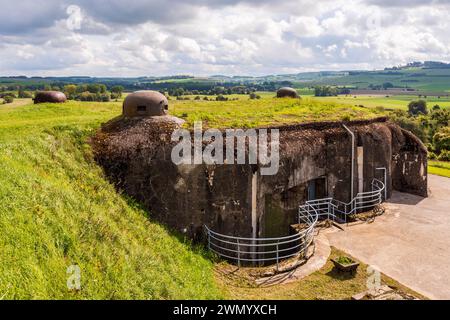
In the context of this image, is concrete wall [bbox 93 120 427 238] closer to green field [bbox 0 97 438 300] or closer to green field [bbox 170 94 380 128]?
green field [bbox 0 97 438 300]

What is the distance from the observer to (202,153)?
52.7ft

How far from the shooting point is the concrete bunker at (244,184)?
15766mm

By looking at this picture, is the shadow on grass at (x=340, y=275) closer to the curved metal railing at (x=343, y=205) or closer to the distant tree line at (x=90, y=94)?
the curved metal railing at (x=343, y=205)

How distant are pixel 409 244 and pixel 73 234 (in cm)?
1313

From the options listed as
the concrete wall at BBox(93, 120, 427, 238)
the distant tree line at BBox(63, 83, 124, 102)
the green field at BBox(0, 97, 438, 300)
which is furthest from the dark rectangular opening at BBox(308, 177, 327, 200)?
the distant tree line at BBox(63, 83, 124, 102)

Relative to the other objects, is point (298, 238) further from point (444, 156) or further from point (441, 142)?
point (441, 142)

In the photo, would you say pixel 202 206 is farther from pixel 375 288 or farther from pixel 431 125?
pixel 431 125

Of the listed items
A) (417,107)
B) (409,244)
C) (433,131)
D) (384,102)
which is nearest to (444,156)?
(433,131)

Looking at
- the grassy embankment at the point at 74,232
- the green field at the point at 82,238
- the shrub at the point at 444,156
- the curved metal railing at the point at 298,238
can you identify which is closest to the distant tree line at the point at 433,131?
the shrub at the point at 444,156

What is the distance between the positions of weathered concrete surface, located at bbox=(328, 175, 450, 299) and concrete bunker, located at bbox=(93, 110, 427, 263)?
166 centimetres

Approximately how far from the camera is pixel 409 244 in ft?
52.6

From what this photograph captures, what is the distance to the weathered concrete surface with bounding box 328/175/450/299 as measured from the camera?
1314 cm

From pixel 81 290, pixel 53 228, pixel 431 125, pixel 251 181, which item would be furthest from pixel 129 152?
pixel 431 125

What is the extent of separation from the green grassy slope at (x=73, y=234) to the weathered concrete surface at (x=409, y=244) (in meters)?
6.39
